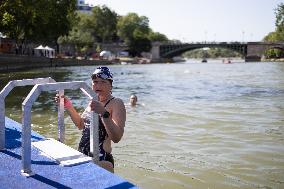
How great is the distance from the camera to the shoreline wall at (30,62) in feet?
180

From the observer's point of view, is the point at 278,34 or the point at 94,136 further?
the point at 278,34

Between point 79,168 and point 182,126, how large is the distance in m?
9.94

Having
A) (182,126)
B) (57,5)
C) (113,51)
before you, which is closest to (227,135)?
(182,126)

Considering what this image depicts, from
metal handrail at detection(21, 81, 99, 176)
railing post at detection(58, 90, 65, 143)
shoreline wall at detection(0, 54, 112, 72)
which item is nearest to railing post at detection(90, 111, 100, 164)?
metal handrail at detection(21, 81, 99, 176)

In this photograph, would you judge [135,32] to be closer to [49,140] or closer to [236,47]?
[236,47]

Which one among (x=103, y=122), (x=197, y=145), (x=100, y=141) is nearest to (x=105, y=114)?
(x=103, y=122)

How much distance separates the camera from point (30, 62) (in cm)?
6481

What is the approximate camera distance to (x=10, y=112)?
54.4ft

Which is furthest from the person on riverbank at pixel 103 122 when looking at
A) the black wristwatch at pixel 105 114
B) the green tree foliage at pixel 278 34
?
the green tree foliage at pixel 278 34

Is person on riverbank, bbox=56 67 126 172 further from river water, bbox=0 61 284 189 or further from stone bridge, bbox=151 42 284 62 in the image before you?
stone bridge, bbox=151 42 284 62

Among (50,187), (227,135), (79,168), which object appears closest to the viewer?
(50,187)

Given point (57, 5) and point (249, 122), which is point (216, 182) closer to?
point (249, 122)

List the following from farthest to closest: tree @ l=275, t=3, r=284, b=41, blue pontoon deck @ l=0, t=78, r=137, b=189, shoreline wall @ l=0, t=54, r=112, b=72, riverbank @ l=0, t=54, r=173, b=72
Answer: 1. tree @ l=275, t=3, r=284, b=41
2. riverbank @ l=0, t=54, r=173, b=72
3. shoreline wall @ l=0, t=54, r=112, b=72
4. blue pontoon deck @ l=0, t=78, r=137, b=189

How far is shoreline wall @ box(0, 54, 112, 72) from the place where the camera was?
54.8 m
